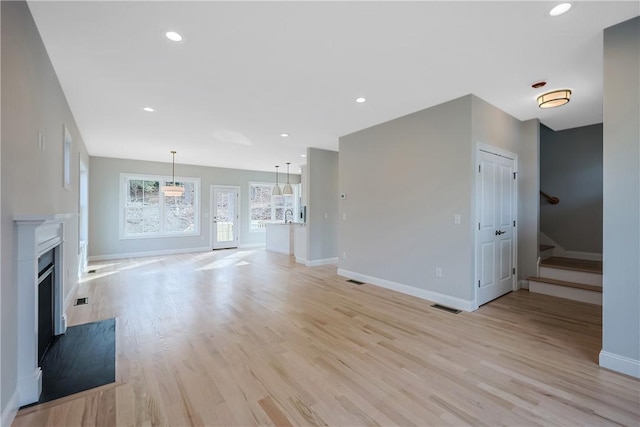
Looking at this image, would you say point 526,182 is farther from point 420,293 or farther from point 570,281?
point 420,293

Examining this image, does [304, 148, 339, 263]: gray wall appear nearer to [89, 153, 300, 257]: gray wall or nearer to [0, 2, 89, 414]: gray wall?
[89, 153, 300, 257]: gray wall

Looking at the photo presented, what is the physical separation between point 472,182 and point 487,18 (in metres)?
1.91

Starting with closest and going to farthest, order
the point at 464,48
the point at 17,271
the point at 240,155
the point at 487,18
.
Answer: the point at 17,271
the point at 487,18
the point at 464,48
the point at 240,155

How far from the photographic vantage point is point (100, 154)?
7.11 metres

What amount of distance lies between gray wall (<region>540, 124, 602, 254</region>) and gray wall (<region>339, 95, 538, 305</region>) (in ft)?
5.81

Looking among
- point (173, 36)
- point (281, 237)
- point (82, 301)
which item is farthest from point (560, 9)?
point (281, 237)

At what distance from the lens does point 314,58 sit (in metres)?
2.70

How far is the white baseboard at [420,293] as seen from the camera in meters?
3.60

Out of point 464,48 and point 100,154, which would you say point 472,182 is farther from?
point 100,154

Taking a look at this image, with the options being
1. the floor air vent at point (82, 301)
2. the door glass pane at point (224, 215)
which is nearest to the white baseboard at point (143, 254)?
the door glass pane at point (224, 215)

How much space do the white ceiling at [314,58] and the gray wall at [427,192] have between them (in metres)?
0.28

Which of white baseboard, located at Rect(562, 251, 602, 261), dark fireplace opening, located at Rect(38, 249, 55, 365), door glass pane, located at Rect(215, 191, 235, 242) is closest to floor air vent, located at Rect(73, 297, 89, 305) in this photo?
Result: dark fireplace opening, located at Rect(38, 249, 55, 365)

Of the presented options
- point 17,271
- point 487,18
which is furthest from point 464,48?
point 17,271

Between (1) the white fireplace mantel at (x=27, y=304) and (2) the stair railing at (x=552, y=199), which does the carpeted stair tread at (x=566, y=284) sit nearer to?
(2) the stair railing at (x=552, y=199)
